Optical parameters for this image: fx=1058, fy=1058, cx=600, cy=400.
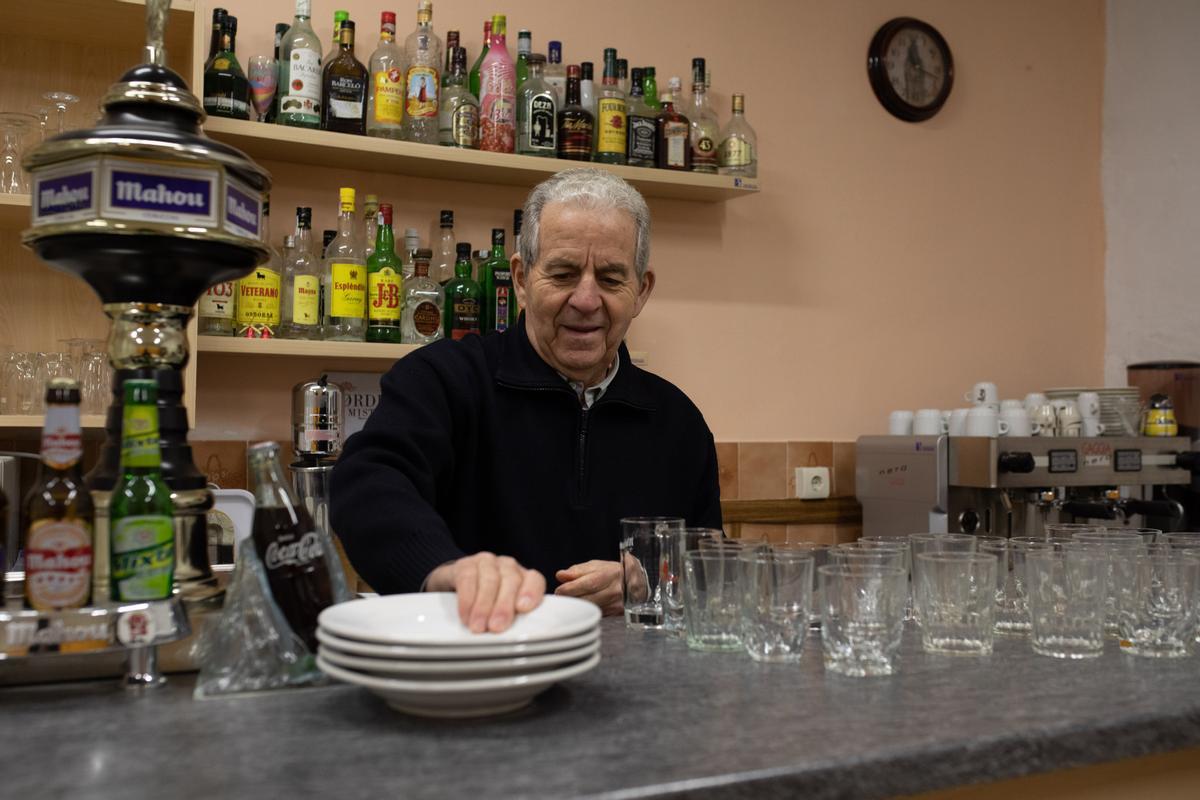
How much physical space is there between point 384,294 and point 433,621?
4.89 feet

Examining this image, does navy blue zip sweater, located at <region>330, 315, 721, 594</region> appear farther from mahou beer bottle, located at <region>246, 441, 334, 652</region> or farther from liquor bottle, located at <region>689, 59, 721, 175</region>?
liquor bottle, located at <region>689, 59, 721, 175</region>

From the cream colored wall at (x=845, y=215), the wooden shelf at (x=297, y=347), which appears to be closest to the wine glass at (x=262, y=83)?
the cream colored wall at (x=845, y=215)

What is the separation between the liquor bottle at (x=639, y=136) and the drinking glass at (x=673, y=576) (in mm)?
1625

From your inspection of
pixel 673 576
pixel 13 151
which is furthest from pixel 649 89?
pixel 673 576

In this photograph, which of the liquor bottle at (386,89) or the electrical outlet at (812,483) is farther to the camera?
the electrical outlet at (812,483)

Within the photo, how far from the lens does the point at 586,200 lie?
5.75 ft

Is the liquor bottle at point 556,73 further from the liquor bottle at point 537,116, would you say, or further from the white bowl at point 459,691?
the white bowl at point 459,691

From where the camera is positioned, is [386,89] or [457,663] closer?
[457,663]

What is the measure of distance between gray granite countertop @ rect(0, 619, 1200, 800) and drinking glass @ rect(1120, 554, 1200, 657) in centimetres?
9

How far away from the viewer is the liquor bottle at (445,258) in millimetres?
2559

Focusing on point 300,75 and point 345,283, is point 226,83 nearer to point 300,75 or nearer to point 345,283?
point 300,75

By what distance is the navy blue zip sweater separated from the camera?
70.2 inches

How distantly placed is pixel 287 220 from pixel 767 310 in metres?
1.35

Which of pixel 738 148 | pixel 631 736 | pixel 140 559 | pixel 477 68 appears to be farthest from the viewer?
pixel 738 148
